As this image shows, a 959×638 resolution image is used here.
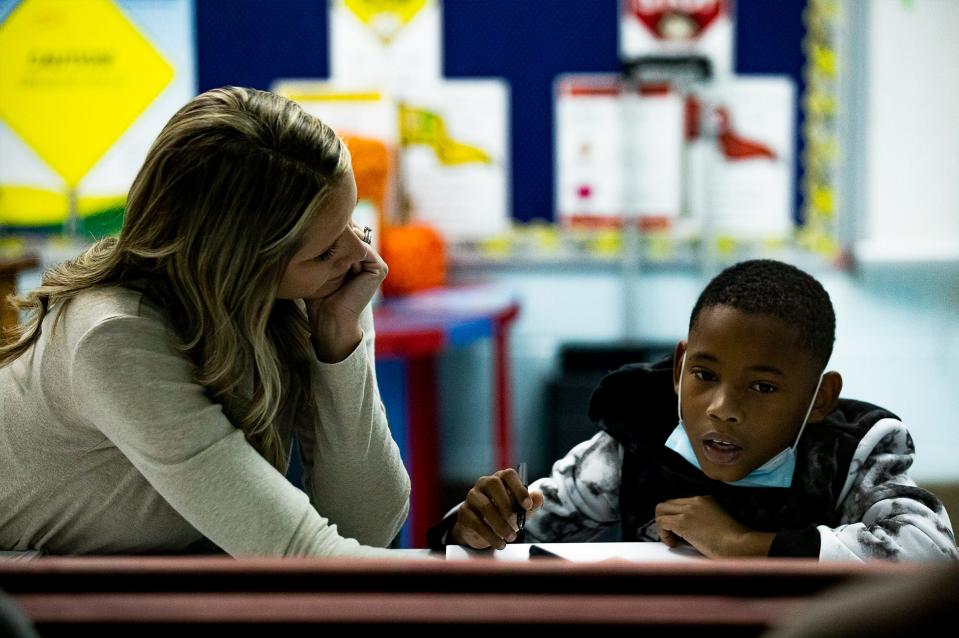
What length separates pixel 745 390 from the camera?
1106 mm

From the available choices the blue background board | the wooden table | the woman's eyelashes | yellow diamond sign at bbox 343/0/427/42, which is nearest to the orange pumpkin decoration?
the blue background board

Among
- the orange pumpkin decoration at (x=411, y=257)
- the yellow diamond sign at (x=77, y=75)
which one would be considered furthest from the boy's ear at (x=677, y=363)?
the yellow diamond sign at (x=77, y=75)

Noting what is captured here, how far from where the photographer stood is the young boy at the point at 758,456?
1028 mm

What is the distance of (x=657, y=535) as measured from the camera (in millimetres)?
1181

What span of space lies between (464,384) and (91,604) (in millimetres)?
3092

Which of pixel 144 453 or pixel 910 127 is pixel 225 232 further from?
pixel 910 127

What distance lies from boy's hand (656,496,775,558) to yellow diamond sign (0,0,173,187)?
285 centimetres

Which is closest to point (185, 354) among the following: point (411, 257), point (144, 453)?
point (144, 453)

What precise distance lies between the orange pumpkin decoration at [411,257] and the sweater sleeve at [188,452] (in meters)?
1.83

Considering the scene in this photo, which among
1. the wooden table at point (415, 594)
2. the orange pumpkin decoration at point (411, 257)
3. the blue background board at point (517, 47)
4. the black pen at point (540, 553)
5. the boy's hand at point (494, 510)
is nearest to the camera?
the wooden table at point (415, 594)

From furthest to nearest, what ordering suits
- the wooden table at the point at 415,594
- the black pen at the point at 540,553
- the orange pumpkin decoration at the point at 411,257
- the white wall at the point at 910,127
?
the white wall at the point at 910,127 < the orange pumpkin decoration at the point at 411,257 < the black pen at the point at 540,553 < the wooden table at the point at 415,594

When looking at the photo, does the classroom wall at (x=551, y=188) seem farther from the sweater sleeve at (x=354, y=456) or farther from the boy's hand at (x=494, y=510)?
the boy's hand at (x=494, y=510)

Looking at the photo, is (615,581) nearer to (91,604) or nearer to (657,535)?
(91,604)

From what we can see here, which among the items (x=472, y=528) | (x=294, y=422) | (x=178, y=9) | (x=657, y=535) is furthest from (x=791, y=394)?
(x=178, y=9)
